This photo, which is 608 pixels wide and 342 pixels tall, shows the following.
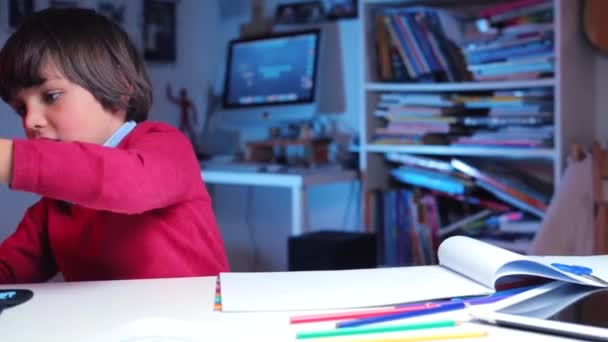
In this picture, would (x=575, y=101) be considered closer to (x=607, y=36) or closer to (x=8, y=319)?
(x=607, y=36)

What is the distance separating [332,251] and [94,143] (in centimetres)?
169

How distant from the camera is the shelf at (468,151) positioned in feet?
8.68

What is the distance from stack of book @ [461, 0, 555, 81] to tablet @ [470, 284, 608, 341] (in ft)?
6.08

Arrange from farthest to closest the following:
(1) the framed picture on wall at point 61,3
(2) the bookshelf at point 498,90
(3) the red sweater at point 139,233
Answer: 1. (1) the framed picture on wall at point 61,3
2. (2) the bookshelf at point 498,90
3. (3) the red sweater at point 139,233

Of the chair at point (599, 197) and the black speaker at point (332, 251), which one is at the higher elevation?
the chair at point (599, 197)

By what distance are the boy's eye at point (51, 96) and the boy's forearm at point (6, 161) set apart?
34cm

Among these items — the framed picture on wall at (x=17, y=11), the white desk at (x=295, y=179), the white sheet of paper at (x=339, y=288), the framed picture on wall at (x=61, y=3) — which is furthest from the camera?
the framed picture on wall at (x=61, y=3)

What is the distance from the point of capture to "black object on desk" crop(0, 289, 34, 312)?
2.88 feet

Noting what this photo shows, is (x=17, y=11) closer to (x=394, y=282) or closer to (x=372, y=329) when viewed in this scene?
(x=394, y=282)

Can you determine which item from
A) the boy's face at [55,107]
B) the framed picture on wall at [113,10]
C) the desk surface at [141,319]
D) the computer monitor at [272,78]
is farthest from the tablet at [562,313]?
the framed picture on wall at [113,10]

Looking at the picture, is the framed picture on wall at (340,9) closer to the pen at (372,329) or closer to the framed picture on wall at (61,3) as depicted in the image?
the framed picture on wall at (61,3)

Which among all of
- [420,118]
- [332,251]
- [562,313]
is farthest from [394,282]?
[420,118]

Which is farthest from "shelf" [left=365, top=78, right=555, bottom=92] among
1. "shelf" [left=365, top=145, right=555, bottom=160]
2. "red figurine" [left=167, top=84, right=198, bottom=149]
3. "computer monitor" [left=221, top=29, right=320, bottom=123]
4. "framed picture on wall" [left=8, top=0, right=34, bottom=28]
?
Result: "framed picture on wall" [left=8, top=0, right=34, bottom=28]

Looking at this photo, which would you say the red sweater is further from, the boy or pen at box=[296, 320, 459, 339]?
pen at box=[296, 320, 459, 339]
